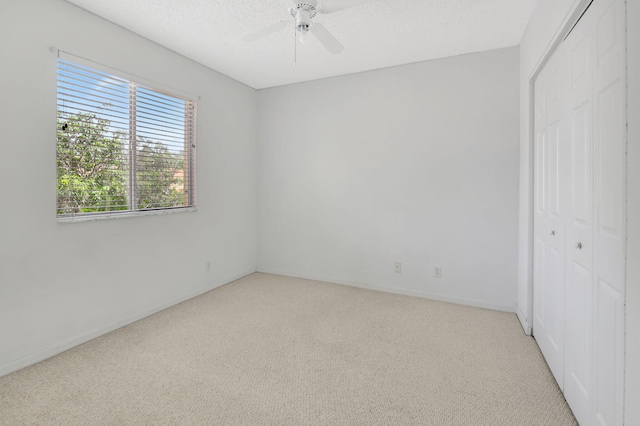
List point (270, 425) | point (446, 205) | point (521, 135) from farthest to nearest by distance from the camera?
1. point (446, 205)
2. point (521, 135)
3. point (270, 425)

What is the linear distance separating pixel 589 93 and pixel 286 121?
331 centimetres

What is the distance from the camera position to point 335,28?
2.66m

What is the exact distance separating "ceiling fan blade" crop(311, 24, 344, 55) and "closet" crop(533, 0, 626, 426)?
138 centimetres

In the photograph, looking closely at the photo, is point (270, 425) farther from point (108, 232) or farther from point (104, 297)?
point (108, 232)

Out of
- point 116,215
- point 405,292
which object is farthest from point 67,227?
point 405,292

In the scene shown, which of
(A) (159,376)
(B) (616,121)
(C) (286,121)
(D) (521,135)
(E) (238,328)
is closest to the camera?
(B) (616,121)

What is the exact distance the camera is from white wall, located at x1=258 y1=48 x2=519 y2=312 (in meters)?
3.12

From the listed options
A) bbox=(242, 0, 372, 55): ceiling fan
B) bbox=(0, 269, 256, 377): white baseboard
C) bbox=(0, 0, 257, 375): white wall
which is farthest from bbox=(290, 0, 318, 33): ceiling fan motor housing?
bbox=(0, 269, 256, 377): white baseboard

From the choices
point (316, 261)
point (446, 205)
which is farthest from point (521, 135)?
point (316, 261)

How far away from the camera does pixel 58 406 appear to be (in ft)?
5.69

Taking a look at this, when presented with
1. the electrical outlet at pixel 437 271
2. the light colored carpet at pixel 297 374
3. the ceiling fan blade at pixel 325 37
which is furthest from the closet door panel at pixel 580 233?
the electrical outlet at pixel 437 271

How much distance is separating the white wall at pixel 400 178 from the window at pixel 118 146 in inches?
50.7

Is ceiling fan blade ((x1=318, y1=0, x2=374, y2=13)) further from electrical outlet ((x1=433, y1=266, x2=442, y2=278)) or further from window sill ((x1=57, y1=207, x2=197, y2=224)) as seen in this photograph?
electrical outlet ((x1=433, y1=266, x2=442, y2=278))

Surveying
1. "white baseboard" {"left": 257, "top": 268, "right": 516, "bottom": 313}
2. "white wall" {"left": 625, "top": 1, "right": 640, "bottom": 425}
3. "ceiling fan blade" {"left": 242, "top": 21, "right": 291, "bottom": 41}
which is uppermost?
"ceiling fan blade" {"left": 242, "top": 21, "right": 291, "bottom": 41}
